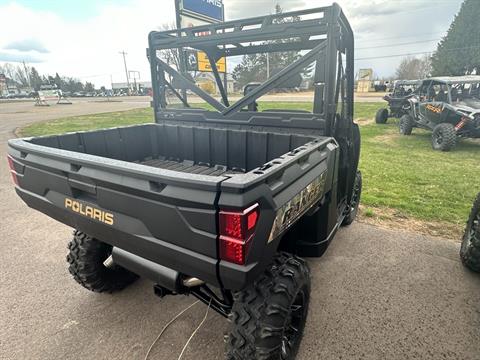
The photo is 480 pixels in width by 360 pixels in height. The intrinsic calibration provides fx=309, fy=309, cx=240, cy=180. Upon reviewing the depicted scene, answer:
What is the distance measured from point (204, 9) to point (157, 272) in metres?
7.86

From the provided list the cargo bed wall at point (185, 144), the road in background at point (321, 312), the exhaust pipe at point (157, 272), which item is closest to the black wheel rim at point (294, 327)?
the road in background at point (321, 312)

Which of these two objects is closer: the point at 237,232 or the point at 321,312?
the point at 237,232

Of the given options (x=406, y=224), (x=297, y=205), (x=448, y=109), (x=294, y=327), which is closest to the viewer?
(x=297, y=205)

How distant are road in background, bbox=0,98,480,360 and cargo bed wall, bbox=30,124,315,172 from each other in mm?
1267

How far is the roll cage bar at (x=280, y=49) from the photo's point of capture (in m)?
2.39

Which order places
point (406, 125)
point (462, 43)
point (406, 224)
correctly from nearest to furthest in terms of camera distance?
point (406, 224), point (406, 125), point (462, 43)

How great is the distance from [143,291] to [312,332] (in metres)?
1.50

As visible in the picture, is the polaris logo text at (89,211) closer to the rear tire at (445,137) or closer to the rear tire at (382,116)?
the rear tire at (445,137)

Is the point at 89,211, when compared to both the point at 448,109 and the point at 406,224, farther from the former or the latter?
the point at 448,109

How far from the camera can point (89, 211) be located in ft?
5.81

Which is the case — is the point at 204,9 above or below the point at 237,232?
above

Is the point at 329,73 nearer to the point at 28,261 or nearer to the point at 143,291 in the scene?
the point at 143,291

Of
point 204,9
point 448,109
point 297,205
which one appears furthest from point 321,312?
point 448,109

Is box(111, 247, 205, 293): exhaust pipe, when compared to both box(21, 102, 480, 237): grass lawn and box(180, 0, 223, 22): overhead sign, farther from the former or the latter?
box(180, 0, 223, 22): overhead sign
